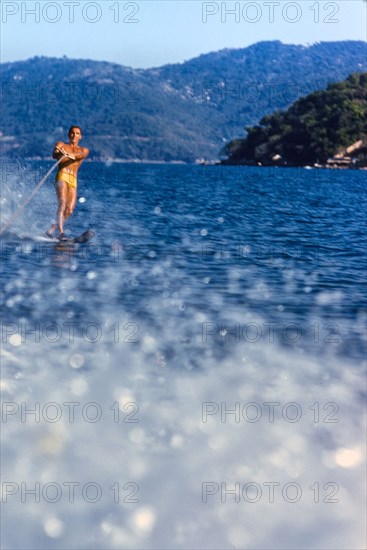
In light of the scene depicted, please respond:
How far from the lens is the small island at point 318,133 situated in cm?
16650

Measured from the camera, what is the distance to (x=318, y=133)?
550ft

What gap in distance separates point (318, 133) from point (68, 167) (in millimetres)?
159279

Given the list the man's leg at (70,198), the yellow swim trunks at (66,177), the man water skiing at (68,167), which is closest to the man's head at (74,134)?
the man water skiing at (68,167)

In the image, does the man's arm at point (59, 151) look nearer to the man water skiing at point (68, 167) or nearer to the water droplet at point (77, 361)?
the man water skiing at point (68, 167)

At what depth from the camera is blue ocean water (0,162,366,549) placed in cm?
415

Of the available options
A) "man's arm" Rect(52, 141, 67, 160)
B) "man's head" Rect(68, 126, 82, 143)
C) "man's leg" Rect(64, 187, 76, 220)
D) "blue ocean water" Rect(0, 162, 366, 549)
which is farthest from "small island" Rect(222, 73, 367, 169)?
"blue ocean water" Rect(0, 162, 366, 549)

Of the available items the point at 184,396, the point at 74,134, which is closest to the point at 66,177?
the point at 74,134

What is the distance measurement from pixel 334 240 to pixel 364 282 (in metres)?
8.24

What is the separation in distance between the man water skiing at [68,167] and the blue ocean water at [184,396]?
2025mm

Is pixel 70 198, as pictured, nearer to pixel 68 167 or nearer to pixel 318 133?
pixel 68 167

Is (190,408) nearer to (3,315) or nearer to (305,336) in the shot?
(305,336)

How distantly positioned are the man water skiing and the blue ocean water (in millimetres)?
2025

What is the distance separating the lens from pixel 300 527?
4.10 meters

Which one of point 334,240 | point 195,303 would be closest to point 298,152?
point 334,240
